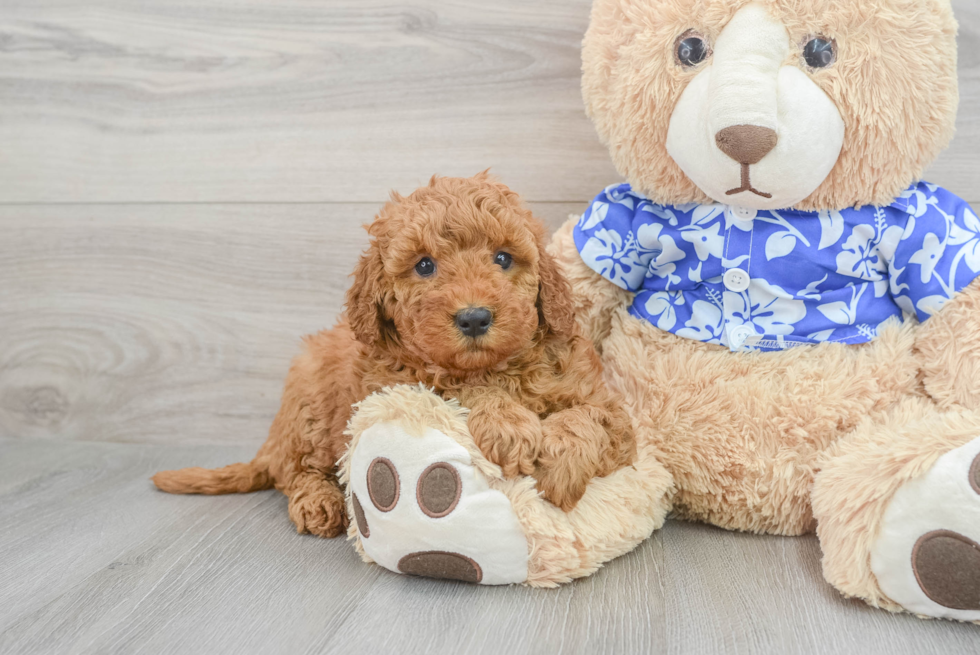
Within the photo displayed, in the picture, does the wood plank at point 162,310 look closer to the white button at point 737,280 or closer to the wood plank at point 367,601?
the wood plank at point 367,601

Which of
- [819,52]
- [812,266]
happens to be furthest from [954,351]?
[819,52]

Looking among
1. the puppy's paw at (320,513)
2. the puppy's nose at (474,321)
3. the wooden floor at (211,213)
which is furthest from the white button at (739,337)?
the puppy's paw at (320,513)

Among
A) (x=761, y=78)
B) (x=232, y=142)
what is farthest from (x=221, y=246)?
(x=761, y=78)

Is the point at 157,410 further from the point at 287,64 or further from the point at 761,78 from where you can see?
the point at 761,78

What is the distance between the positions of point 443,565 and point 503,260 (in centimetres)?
38

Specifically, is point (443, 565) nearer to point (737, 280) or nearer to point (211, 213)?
point (737, 280)

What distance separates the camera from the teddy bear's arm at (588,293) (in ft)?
3.83

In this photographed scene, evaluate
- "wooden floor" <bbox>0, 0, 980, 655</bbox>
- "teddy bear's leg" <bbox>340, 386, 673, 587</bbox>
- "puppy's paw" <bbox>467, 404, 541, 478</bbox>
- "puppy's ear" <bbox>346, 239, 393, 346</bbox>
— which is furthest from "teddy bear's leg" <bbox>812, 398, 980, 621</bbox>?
"puppy's ear" <bbox>346, 239, 393, 346</bbox>

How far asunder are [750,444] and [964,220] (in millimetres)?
423

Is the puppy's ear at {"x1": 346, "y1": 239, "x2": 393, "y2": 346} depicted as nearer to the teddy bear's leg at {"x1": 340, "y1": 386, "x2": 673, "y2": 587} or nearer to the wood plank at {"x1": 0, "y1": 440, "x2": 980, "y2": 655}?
the teddy bear's leg at {"x1": 340, "y1": 386, "x2": 673, "y2": 587}

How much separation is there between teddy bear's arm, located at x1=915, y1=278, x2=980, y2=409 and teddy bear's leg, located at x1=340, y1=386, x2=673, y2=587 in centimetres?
47

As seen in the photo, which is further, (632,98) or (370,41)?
(370,41)

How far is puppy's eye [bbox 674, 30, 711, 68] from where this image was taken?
1.00 metres

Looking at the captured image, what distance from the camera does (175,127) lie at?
1508 millimetres
